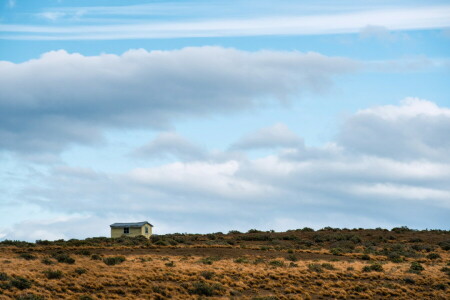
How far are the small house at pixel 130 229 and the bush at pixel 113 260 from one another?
25.0 metres

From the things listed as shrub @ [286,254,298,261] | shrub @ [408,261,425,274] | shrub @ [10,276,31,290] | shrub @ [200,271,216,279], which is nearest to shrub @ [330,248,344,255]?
shrub @ [286,254,298,261]

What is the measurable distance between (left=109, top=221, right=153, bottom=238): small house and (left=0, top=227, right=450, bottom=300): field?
384 inches

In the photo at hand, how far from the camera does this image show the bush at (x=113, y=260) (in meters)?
45.2

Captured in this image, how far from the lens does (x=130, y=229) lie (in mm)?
72375

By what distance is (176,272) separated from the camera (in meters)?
43.0

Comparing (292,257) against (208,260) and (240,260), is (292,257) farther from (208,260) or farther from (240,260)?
(208,260)

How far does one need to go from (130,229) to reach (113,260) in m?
27.0

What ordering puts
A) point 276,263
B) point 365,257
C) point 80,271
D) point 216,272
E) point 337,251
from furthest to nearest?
point 337,251 → point 365,257 → point 276,263 → point 216,272 → point 80,271

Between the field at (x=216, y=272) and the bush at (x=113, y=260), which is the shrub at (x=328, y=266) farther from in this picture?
the bush at (x=113, y=260)

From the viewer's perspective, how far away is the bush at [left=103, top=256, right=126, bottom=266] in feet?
148

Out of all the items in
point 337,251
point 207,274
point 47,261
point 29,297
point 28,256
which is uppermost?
point 28,256

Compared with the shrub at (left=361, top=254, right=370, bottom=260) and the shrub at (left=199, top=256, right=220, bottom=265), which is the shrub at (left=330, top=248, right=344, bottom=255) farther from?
the shrub at (left=199, top=256, right=220, bottom=265)

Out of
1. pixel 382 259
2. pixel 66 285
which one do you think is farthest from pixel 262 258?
pixel 66 285

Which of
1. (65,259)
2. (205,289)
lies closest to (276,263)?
(205,289)
